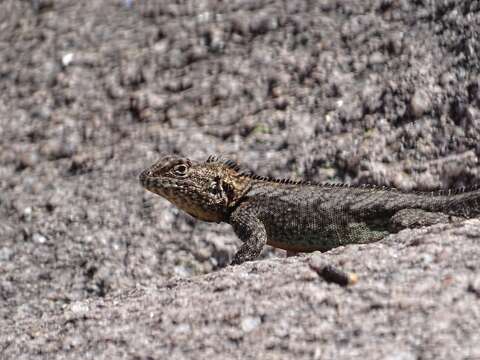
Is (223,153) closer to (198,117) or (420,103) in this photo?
(198,117)

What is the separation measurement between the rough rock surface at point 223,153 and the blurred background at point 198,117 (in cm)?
2

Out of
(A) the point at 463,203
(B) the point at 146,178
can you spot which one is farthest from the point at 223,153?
(A) the point at 463,203

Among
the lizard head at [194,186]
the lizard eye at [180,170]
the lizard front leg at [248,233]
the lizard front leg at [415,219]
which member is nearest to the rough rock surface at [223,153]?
the lizard front leg at [248,233]

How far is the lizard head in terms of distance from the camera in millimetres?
7781

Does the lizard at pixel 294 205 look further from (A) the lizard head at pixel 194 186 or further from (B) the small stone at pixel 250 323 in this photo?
(B) the small stone at pixel 250 323

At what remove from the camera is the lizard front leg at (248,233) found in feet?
22.9

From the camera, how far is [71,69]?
1202 centimetres

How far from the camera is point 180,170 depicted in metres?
7.82

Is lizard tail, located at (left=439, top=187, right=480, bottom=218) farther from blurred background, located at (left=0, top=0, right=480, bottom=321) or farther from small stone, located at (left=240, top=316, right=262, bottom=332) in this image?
small stone, located at (left=240, top=316, right=262, bottom=332)

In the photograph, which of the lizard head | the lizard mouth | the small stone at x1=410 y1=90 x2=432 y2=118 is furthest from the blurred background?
the lizard mouth

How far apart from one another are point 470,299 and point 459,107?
4492 millimetres

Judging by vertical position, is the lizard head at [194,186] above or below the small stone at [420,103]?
below

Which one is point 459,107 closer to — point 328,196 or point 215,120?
point 328,196

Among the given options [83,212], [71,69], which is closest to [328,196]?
[83,212]
